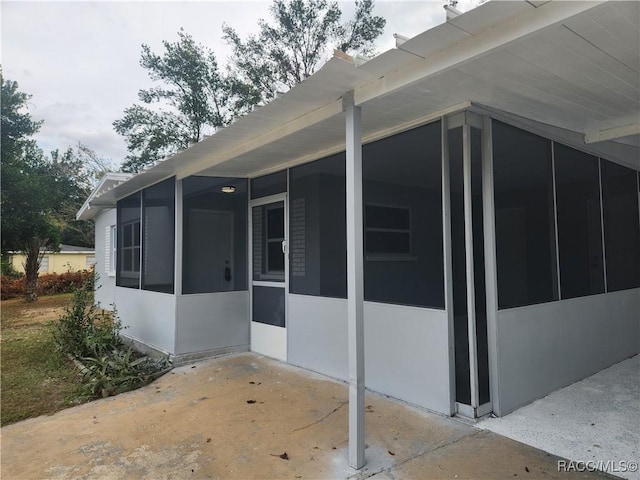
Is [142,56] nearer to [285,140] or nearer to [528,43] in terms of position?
[285,140]

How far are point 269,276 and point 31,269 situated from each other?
12.7 metres

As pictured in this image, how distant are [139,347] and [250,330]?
6.37ft

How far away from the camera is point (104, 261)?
1100 centimetres

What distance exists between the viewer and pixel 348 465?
250 cm

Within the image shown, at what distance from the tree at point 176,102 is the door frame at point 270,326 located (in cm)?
1163

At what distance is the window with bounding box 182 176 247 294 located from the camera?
5336 mm

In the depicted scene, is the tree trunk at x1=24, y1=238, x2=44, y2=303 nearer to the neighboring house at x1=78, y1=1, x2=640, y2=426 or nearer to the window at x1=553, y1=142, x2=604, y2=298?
the neighboring house at x1=78, y1=1, x2=640, y2=426

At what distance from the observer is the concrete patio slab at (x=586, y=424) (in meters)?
2.57

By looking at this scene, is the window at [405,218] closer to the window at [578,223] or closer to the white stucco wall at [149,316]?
the window at [578,223]

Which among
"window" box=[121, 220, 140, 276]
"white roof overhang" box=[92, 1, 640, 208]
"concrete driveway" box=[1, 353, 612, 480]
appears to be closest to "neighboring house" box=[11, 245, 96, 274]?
"window" box=[121, 220, 140, 276]

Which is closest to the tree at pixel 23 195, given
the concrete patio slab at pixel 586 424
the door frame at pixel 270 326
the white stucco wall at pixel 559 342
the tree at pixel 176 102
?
the tree at pixel 176 102

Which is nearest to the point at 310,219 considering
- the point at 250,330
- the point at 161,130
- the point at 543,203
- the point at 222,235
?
the point at 222,235

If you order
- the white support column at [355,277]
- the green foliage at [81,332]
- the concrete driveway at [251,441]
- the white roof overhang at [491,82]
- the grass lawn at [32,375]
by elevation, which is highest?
the white roof overhang at [491,82]

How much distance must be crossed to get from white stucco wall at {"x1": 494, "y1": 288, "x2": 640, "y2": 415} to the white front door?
258 centimetres
